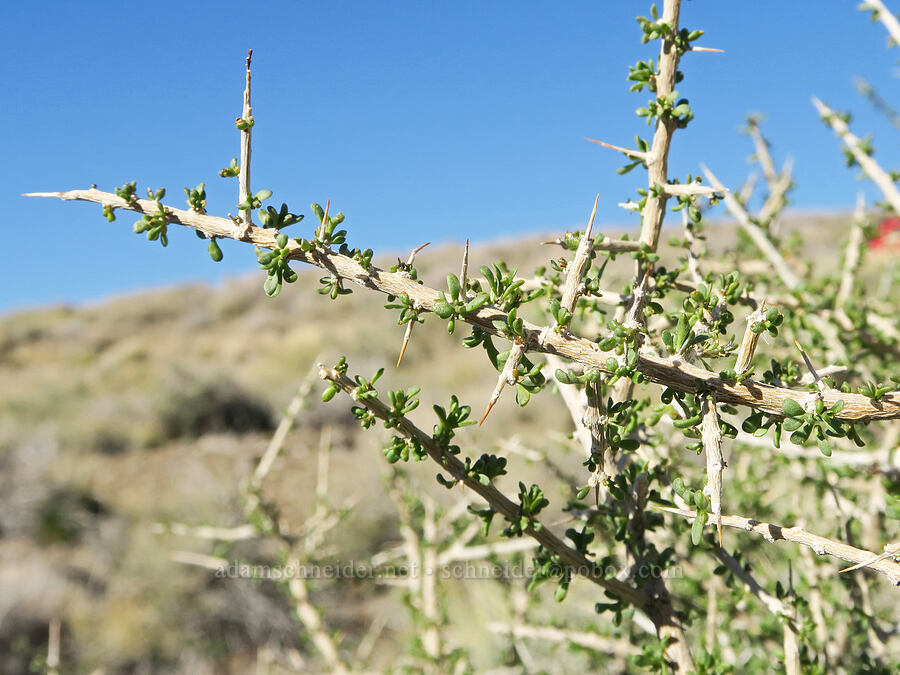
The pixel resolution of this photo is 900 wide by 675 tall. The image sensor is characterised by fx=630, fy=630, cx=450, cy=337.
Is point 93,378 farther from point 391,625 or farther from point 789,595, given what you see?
point 789,595

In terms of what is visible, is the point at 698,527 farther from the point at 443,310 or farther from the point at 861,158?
the point at 861,158

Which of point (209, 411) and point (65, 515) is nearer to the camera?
point (65, 515)

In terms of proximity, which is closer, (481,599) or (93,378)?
(481,599)

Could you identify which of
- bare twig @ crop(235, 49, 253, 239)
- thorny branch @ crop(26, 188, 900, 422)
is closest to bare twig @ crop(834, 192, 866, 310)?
thorny branch @ crop(26, 188, 900, 422)

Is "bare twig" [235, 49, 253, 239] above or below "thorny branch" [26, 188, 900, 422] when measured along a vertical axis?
above

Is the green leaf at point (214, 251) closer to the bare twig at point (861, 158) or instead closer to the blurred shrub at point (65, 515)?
the bare twig at point (861, 158)

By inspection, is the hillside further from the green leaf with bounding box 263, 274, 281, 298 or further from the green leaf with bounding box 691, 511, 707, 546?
the green leaf with bounding box 691, 511, 707, 546

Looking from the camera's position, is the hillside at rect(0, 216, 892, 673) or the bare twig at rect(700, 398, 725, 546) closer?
the bare twig at rect(700, 398, 725, 546)

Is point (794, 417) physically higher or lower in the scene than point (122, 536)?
higher

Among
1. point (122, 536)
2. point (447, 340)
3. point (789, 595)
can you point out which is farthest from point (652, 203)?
point (447, 340)

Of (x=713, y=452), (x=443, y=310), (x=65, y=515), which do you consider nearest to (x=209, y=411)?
(x=65, y=515)

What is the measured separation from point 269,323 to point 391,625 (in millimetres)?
16430

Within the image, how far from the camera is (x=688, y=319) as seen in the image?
109 cm

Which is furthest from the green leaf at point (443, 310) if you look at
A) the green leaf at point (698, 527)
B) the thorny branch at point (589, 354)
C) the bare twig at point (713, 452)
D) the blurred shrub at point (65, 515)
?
the blurred shrub at point (65, 515)
